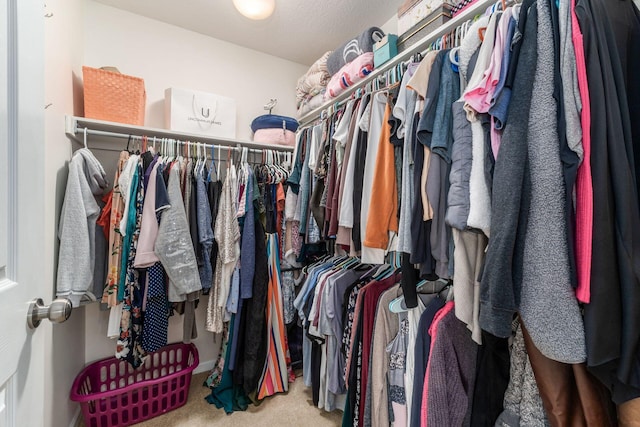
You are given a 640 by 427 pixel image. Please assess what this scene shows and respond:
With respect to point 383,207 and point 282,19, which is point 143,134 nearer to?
point 282,19

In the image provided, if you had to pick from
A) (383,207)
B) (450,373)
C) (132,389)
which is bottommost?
(132,389)

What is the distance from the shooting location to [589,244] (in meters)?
0.53

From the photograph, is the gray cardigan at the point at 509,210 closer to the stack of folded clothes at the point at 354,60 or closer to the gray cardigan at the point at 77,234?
the stack of folded clothes at the point at 354,60

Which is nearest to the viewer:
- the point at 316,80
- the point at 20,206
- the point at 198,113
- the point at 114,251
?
the point at 20,206

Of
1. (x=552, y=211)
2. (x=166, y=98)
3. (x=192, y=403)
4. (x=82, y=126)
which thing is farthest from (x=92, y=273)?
(x=552, y=211)

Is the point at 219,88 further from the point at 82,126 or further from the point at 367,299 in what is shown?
the point at 367,299

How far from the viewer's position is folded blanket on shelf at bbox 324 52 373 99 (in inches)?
56.3

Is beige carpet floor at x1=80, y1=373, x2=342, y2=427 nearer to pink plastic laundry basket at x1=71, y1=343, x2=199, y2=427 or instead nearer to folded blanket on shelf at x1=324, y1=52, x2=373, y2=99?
pink plastic laundry basket at x1=71, y1=343, x2=199, y2=427

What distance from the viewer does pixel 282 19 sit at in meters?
1.85

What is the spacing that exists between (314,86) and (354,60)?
50cm

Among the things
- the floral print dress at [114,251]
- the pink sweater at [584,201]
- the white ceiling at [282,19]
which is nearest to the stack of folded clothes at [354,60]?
the white ceiling at [282,19]

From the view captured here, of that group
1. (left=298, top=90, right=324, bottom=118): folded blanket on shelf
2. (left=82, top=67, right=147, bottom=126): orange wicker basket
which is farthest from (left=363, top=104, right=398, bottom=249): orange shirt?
(left=82, top=67, right=147, bottom=126): orange wicker basket

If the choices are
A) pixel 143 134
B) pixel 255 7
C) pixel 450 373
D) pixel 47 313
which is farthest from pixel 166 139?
pixel 450 373

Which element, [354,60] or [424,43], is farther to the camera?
[354,60]
